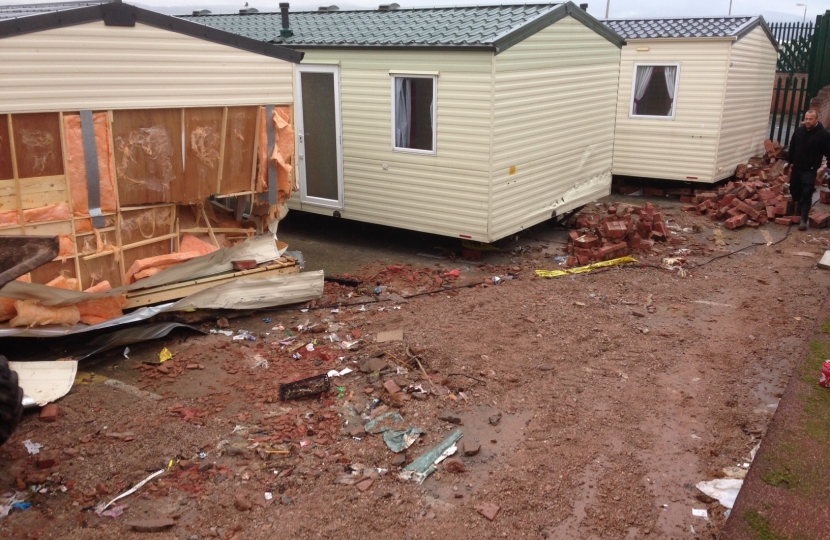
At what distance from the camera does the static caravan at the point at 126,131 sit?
19.8ft

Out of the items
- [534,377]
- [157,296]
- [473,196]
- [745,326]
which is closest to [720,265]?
[745,326]

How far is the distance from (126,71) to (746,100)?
12323mm

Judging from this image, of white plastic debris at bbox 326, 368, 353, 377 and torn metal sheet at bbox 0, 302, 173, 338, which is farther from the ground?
torn metal sheet at bbox 0, 302, 173, 338

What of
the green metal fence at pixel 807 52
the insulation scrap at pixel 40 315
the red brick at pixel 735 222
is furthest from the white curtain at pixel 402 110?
the green metal fence at pixel 807 52

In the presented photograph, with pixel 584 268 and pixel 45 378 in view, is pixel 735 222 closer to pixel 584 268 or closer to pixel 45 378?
pixel 584 268

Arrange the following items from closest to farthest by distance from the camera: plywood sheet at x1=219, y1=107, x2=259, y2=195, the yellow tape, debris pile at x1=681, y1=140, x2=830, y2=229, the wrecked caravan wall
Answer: the wrecked caravan wall, plywood sheet at x1=219, y1=107, x2=259, y2=195, the yellow tape, debris pile at x1=681, y1=140, x2=830, y2=229

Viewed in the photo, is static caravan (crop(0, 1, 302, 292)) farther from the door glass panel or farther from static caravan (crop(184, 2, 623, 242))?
the door glass panel

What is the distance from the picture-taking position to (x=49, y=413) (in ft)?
17.7

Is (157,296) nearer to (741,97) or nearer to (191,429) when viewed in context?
(191,429)

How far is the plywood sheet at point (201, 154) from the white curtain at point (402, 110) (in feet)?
9.54

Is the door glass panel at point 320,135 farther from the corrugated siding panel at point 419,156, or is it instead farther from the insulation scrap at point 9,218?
the insulation scrap at point 9,218

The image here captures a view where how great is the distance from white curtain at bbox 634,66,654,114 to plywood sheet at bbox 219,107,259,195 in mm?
8686

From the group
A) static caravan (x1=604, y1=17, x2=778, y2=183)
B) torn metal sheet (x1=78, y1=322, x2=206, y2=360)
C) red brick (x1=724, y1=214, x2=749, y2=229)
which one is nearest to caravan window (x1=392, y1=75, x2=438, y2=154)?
torn metal sheet (x1=78, y1=322, x2=206, y2=360)

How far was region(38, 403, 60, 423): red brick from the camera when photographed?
211 inches
